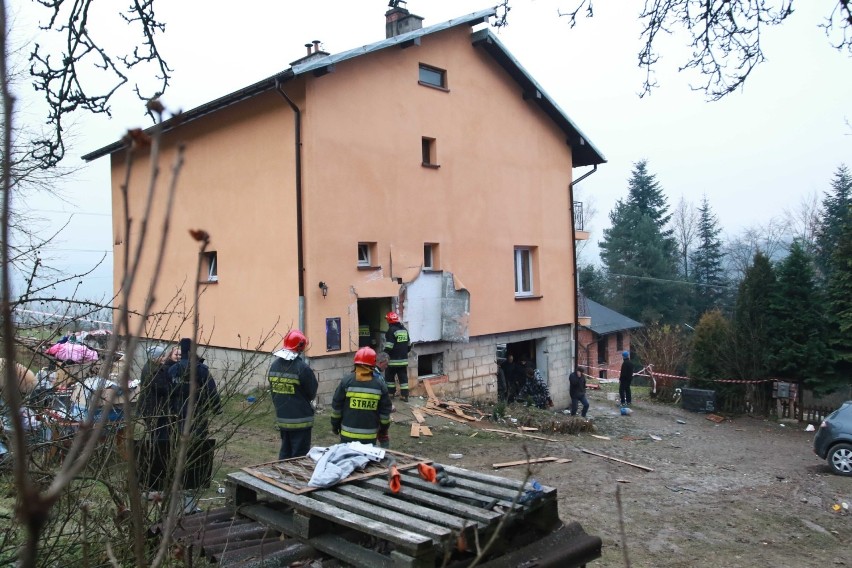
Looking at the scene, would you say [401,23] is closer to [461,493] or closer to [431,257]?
[431,257]

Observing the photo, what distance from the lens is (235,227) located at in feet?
46.3

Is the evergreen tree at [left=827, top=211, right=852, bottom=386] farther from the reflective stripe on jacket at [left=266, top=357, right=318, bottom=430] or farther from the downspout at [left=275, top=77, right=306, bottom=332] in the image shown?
the reflective stripe on jacket at [left=266, top=357, right=318, bottom=430]

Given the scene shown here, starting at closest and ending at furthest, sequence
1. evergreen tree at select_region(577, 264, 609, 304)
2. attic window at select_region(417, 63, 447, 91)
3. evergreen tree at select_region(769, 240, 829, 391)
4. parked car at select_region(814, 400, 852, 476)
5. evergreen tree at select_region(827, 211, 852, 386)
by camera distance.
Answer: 1. parked car at select_region(814, 400, 852, 476)
2. attic window at select_region(417, 63, 447, 91)
3. evergreen tree at select_region(827, 211, 852, 386)
4. evergreen tree at select_region(769, 240, 829, 391)
5. evergreen tree at select_region(577, 264, 609, 304)

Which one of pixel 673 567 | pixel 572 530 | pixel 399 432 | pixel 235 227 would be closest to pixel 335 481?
pixel 572 530

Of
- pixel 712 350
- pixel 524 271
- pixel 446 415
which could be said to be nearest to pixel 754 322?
pixel 712 350

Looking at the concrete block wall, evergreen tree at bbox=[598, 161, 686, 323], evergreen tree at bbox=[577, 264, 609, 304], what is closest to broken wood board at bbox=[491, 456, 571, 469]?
the concrete block wall

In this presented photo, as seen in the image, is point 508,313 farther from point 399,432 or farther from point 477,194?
point 399,432

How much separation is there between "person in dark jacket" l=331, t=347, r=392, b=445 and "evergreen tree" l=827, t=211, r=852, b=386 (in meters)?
15.3

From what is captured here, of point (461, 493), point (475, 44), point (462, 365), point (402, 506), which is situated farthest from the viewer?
point (475, 44)

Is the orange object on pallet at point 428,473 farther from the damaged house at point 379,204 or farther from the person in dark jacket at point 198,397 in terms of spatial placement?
the damaged house at point 379,204

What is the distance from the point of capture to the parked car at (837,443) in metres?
11.2

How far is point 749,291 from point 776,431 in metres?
4.15

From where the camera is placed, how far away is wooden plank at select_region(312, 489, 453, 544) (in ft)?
12.9

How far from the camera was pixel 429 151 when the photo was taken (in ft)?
50.9
